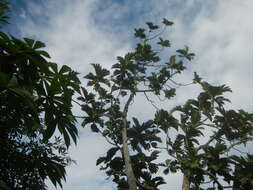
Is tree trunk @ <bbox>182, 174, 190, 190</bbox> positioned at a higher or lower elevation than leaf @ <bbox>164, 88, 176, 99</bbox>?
lower

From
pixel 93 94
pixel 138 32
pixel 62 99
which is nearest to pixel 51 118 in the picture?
pixel 62 99

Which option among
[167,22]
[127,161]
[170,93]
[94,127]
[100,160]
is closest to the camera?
[127,161]

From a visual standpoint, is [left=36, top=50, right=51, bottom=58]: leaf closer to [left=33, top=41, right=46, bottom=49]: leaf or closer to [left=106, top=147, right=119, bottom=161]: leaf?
[left=33, top=41, right=46, bottom=49]: leaf

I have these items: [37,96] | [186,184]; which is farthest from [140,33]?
[37,96]

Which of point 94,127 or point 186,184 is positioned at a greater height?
point 94,127

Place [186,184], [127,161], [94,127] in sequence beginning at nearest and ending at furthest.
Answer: [186,184] < [127,161] < [94,127]

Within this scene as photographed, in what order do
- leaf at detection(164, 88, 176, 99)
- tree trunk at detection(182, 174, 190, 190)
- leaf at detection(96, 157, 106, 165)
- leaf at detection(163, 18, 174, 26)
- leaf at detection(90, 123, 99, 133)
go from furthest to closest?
leaf at detection(163, 18, 174, 26), leaf at detection(164, 88, 176, 99), leaf at detection(90, 123, 99, 133), leaf at detection(96, 157, 106, 165), tree trunk at detection(182, 174, 190, 190)

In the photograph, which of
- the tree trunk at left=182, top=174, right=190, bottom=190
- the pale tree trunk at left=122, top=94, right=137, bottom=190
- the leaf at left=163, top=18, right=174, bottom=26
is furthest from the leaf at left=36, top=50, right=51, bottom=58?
the leaf at left=163, top=18, right=174, bottom=26

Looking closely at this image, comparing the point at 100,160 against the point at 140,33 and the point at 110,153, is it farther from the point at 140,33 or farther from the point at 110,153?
the point at 140,33

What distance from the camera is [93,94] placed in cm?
1002

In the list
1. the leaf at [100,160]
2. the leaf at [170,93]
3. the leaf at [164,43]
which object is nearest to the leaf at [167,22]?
the leaf at [164,43]

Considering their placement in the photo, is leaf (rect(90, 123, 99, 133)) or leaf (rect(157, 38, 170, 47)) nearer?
leaf (rect(90, 123, 99, 133))

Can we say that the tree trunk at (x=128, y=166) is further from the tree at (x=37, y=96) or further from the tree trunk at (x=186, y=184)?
the tree at (x=37, y=96)

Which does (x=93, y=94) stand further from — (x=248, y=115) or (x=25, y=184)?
(x=248, y=115)
